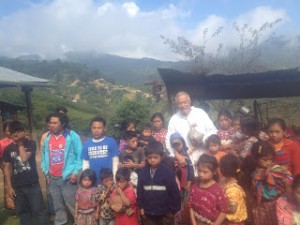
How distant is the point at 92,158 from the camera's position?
424 cm

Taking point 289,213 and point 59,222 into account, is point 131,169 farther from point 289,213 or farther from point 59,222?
point 289,213

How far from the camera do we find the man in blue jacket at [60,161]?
4.39 metres

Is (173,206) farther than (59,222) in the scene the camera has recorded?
No

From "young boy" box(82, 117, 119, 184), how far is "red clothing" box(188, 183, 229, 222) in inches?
55.7

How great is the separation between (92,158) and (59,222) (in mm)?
1147

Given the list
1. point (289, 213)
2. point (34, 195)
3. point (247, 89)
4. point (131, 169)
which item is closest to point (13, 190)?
point (34, 195)

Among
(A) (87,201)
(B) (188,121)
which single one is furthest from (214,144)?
(A) (87,201)

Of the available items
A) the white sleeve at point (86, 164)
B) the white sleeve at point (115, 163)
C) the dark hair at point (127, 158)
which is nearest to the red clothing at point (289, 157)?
the dark hair at point (127, 158)

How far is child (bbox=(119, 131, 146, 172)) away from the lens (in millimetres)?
4246

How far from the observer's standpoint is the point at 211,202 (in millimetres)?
3080

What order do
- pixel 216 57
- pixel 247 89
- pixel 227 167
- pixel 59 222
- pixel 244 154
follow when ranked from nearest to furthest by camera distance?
pixel 227 167 < pixel 244 154 < pixel 59 222 < pixel 247 89 < pixel 216 57

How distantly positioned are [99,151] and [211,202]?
176cm

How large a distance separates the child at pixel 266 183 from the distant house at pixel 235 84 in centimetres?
278

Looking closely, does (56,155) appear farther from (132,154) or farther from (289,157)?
(289,157)
